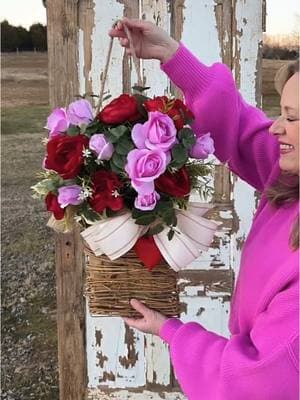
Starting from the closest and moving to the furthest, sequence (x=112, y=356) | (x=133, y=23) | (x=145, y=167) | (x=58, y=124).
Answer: (x=145, y=167)
(x=58, y=124)
(x=133, y=23)
(x=112, y=356)

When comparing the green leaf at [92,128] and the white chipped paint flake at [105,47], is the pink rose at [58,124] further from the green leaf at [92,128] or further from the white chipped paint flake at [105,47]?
the white chipped paint flake at [105,47]

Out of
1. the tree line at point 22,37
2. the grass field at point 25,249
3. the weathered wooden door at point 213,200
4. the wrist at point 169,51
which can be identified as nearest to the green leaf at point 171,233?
the wrist at point 169,51

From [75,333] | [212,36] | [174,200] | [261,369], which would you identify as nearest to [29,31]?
[212,36]

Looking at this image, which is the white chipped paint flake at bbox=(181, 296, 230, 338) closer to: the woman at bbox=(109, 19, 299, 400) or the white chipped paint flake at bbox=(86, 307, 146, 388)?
the white chipped paint flake at bbox=(86, 307, 146, 388)

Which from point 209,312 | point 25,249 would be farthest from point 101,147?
point 25,249

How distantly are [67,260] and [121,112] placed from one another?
1.23 meters

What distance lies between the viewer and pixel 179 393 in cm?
268

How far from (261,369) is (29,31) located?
7.09 feet

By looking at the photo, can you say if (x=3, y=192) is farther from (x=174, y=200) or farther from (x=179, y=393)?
(x=174, y=200)

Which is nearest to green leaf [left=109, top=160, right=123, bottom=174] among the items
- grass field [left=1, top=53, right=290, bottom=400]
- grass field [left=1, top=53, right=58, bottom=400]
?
grass field [left=1, top=53, right=290, bottom=400]

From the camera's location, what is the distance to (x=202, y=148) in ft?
4.81

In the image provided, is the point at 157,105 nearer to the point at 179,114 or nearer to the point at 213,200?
the point at 179,114

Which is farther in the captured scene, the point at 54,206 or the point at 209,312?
the point at 209,312

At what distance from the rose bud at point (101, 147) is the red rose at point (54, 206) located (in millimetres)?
137
